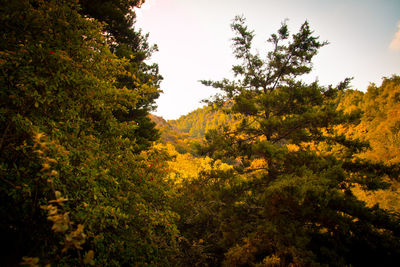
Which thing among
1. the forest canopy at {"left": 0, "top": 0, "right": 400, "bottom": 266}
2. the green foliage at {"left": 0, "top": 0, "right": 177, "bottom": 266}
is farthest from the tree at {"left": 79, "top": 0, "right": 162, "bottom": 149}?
the green foliage at {"left": 0, "top": 0, "right": 177, "bottom": 266}

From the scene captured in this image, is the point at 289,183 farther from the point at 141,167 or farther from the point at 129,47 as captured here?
the point at 129,47

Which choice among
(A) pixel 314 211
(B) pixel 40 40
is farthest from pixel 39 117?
(A) pixel 314 211

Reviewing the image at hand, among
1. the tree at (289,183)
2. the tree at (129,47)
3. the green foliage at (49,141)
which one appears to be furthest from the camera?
the tree at (129,47)

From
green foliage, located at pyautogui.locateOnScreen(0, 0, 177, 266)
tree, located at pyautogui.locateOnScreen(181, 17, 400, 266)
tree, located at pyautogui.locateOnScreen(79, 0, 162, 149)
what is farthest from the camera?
tree, located at pyautogui.locateOnScreen(79, 0, 162, 149)

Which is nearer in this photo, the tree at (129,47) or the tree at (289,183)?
the tree at (289,183)

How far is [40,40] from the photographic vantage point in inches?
106

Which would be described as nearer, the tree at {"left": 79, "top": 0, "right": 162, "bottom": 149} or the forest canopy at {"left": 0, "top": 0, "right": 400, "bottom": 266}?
the forest canopy at {"left": 0, "top": 0, "right": 400, "bottom": 266}

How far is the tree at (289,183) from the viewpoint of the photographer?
4.82 m

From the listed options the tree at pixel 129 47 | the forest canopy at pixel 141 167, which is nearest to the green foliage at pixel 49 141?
the forest canopy at pixel 141 167

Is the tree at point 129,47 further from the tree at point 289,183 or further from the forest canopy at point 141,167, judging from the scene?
the tree at point 289,183

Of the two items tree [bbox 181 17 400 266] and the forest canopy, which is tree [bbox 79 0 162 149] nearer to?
the forest canopy

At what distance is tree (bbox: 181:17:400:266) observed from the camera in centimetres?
482

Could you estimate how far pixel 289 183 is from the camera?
16.8ft

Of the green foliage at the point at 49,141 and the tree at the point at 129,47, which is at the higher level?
the tree at the point at 129,47
